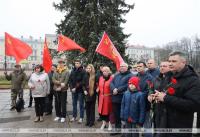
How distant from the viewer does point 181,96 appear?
3.67 meters

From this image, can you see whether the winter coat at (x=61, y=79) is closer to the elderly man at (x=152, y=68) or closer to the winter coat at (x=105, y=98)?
the winter coat at (x=105, y=98)

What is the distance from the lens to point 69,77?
8.94 meters

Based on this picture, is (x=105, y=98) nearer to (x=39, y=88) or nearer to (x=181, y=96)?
(x=39, y=88)

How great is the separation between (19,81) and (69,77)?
3.31 meters

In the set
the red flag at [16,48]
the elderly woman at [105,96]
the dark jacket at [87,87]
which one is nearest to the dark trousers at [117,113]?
the elderly woman at [105,96]

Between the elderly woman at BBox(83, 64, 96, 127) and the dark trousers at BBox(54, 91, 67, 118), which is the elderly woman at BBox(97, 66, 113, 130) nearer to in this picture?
the elderly woman at BBox(83, 64, 96, 127)

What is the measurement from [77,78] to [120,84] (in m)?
2.01

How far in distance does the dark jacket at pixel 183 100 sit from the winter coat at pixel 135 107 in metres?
2.10

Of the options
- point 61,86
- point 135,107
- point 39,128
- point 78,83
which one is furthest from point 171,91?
point 61,86

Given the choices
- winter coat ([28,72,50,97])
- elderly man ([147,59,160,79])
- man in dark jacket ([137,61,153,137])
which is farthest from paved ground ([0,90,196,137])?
elderly man ([147,59,160,79])

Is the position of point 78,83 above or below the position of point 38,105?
above

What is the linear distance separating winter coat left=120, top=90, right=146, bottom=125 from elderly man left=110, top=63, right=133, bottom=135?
3.45ft

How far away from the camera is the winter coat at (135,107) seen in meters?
5.85

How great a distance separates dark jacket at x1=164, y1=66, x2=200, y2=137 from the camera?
356 centimetres
